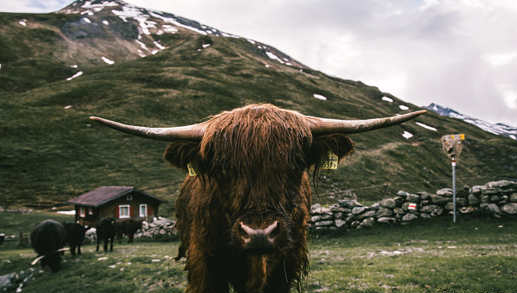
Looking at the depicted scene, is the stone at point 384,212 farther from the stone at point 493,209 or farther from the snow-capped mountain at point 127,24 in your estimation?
the snow-capped mountain at point 127,24

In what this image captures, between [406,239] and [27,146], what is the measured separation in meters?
45.3

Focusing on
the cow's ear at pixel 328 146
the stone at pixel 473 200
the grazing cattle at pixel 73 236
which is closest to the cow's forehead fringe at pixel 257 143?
the cow's ear at pixel 328 146

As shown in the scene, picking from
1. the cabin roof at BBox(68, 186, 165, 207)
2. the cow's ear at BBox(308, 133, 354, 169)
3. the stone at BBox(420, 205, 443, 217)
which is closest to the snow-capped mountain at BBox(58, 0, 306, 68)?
the cabin roof at BBox(68, 186, 165, 207)

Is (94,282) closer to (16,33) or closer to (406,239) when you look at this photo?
(406,239)

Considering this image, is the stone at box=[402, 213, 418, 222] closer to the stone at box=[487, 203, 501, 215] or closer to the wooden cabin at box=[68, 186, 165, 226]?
the stone at box=[487, 203, 501, 215]

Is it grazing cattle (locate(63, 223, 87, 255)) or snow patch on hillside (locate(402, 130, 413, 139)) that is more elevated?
snow patch on hillside (locate(402, 130, 413, 139))

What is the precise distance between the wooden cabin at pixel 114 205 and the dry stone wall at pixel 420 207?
1722 centimetres

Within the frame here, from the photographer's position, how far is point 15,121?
46688mm

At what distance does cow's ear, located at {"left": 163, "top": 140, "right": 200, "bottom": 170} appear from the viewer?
3460 mm

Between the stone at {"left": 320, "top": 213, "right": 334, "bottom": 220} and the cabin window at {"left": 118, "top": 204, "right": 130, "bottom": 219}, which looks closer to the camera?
the stone at {"left": 320, "top": 213, "right": 334, "bottom": 220}

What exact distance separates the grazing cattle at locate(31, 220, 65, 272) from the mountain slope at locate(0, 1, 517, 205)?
1302 centimetres

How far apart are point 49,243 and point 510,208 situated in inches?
671

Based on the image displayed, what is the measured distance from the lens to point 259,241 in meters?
2.47

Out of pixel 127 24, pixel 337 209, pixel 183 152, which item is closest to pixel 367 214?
pixel 337 209
